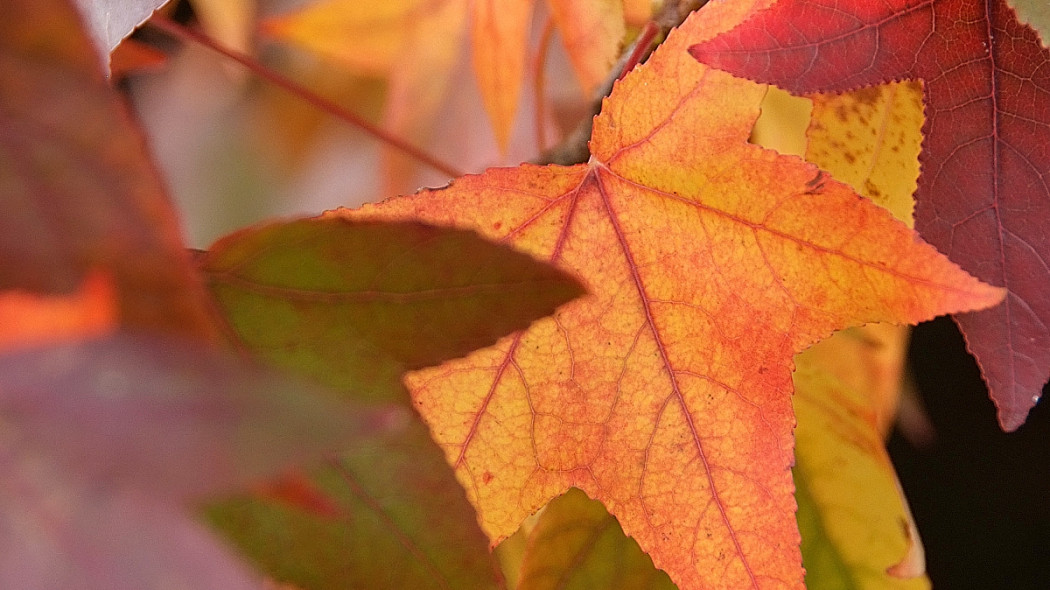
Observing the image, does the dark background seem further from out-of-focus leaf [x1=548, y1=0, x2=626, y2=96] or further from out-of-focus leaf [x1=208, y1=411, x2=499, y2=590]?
out-of-focus leaf [x1=208, y1=411, x2=499, y2=590]

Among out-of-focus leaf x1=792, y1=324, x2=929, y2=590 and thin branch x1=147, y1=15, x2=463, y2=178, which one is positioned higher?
thin branch x1=147, y1=15, x2=463, y2=178

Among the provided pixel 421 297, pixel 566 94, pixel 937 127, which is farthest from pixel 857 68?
pixel 566 94

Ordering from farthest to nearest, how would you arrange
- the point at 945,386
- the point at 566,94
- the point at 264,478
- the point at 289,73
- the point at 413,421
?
the point at 289,73 < the point at 945,386 < the point at 566,94 < the point at 413,421 < the point at 264,478

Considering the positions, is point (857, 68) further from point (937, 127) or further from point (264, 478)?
point (264, 478)

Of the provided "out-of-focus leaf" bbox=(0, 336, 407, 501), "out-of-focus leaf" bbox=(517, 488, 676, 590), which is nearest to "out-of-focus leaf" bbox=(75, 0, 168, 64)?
"out-of-focus leaf" bbox=(0, 336, 407, 501)

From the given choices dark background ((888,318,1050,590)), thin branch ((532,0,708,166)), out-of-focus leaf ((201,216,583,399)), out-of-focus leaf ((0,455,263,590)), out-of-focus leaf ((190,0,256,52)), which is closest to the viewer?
out-of-focus leaf ((0,455,263,590))

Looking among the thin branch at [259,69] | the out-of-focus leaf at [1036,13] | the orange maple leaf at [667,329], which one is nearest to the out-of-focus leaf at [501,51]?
the thin branch at [259,69]

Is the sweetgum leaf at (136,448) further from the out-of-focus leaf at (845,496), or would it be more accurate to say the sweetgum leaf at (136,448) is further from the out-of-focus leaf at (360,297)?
the out-of-focus leaf at (845,496)
